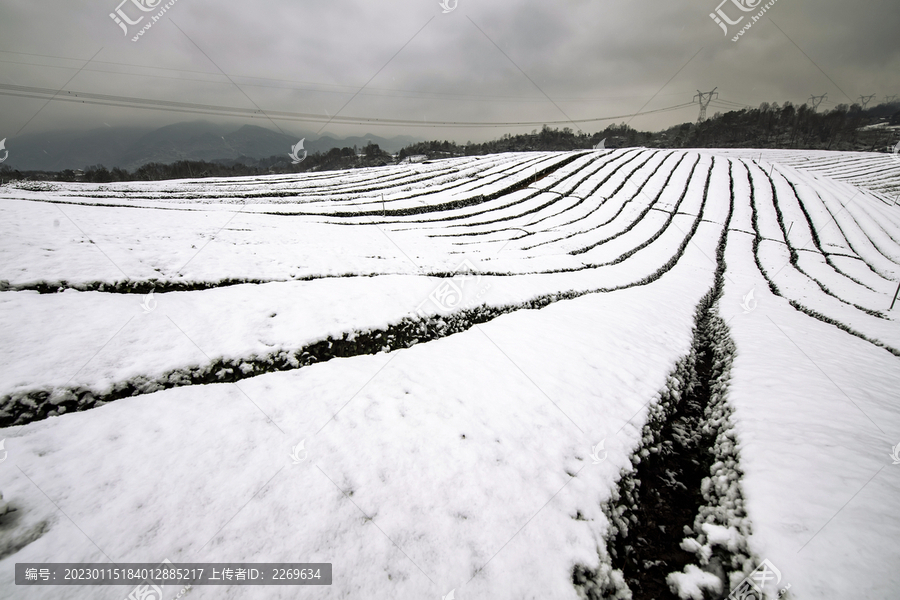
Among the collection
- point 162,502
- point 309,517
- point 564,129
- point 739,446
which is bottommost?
point 739,446

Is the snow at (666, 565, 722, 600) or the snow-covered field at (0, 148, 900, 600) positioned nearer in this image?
the snow-covered field at (0, 148, 900, 600)

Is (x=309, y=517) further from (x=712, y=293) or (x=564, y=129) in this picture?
(x=564, y=129)

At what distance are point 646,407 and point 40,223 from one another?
2404 centimetres

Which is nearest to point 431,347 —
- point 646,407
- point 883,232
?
point 646,407

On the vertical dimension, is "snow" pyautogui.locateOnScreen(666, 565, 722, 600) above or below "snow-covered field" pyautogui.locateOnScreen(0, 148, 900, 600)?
below

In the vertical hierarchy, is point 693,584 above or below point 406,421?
below

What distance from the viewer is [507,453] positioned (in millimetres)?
6438

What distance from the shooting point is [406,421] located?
679 centimetres

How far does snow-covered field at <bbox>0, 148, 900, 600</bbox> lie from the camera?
14.7 feet

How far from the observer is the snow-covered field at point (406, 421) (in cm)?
449

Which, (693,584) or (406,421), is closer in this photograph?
(693,584)

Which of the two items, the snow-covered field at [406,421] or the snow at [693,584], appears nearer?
the snow-covered field at [406,421]

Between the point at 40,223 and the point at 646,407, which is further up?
the point at 40,223

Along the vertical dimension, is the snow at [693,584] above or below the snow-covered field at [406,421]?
below
